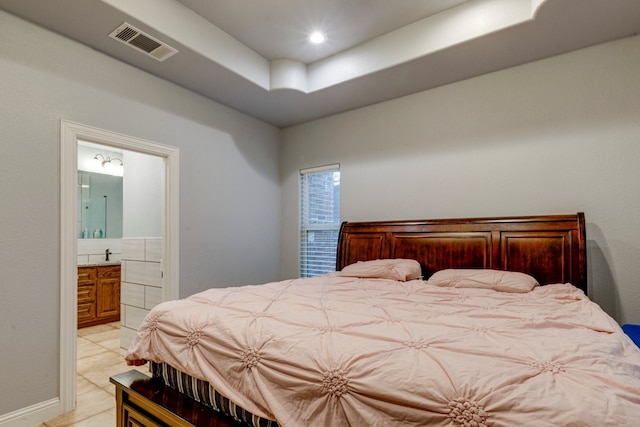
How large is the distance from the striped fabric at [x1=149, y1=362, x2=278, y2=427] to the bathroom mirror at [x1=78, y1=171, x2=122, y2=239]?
4.23 m

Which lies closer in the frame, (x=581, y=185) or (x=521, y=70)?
(x=581, y=185)

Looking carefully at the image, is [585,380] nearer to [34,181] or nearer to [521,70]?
[521,70]

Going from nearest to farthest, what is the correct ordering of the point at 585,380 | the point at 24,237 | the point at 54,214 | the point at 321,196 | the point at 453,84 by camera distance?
1. the point at 585,380
2. the point at 24,237
3. the point at 54,214
4. the point at 453,84
5. the point at 321,196

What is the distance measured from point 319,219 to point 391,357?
10.4 ft

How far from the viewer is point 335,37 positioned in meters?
2.96

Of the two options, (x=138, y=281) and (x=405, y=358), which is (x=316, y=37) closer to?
(x=405, y=358)

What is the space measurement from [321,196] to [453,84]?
194 cm

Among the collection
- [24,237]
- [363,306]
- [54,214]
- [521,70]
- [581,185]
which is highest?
[521,70]

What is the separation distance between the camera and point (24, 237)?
85.3 inches

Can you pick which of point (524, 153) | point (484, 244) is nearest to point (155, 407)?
point (484, 244)

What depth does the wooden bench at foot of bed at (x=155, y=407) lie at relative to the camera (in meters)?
1.34

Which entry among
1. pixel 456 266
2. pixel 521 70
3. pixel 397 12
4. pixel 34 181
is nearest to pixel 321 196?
pixel 456 266

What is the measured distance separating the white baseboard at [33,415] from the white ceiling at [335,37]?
8.59ft

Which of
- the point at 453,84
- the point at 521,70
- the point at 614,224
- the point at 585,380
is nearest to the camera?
the point at 585,380
